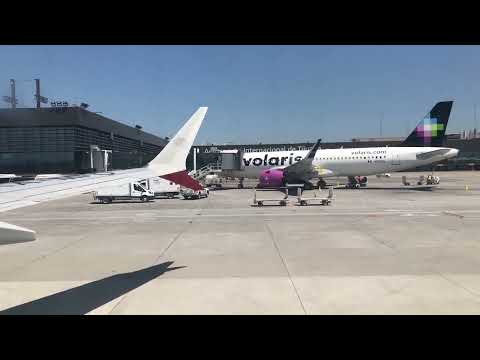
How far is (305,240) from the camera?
10805mm

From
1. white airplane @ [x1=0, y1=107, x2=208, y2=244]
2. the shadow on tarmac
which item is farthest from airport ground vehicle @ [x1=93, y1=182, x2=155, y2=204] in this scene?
white airplane @ [x1=0, y1=107, x2=208, y2=244]

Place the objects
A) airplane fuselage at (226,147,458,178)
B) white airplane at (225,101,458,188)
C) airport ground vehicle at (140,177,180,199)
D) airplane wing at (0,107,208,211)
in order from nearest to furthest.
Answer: airplane wing at (0,107,208,211)
airport ground vehicle at (140,177,180,199)
white airplane at (225,101,458,188)
airplane fuselage at (226,147,458,178)

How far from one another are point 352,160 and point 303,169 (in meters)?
5.27

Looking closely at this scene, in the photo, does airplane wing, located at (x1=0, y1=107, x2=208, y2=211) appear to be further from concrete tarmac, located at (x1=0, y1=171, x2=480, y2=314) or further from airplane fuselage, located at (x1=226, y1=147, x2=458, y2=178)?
airplane fuselage, located at (x1=226, y1=147, x2=458, y2=178)

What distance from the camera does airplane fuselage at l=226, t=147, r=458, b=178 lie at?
103 feet

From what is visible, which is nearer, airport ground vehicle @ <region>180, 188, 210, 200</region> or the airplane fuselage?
airport ground vehicle @ <region>180, 188, 210, 200</region>

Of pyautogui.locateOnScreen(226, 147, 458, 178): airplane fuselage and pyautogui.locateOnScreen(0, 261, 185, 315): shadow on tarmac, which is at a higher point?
pyautogui.locateOnScreen(226, 147, 458, 178): airplane fuselage

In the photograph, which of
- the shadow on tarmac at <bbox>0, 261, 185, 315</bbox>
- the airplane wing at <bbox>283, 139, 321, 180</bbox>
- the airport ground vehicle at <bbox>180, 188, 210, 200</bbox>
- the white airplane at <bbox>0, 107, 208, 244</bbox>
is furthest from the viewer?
the airplane wing at <bbox>283, 139, 321, 180</bbox>

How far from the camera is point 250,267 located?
314 inches

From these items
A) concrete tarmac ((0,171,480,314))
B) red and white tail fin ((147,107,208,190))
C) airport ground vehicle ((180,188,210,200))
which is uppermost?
red and white tail fin ((147,107,208,190))

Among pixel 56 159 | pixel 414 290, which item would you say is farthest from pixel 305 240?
pixel 56 159

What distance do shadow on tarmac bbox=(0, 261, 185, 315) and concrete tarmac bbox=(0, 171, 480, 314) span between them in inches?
0.8

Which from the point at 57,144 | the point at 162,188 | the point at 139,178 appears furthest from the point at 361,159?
the point at 57,144
